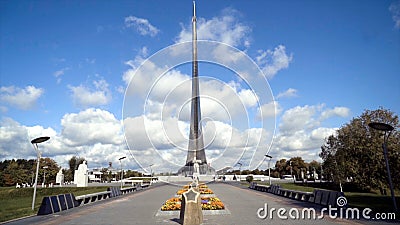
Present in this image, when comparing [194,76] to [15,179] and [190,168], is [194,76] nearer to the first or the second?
[190,168]

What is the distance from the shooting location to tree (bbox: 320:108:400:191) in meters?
21.9

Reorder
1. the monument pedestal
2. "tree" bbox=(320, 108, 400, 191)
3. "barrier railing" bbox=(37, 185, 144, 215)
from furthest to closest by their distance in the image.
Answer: "tree" bbox=(320, 108, 400, 191), "barrier railing" bbox=(37, 185, 144, 215), the monument pedestal

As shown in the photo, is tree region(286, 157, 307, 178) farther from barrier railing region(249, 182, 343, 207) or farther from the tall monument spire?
barrier railing region(249, 182, 343, 207)

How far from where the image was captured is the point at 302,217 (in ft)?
36.2

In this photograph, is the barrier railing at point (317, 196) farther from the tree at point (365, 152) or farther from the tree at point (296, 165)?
the tree at point (296, 165)

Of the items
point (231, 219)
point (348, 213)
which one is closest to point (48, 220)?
point (231, 219)

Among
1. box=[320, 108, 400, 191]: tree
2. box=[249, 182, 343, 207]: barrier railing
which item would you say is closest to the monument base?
box=[320, 108, 400, 191]: tree

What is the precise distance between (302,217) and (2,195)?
36.2 metres

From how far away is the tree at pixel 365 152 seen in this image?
2191 cm

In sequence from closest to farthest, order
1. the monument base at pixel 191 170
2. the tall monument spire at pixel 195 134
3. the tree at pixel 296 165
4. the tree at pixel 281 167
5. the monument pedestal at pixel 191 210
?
the monument pedestal at pixel 191 210 → the tall monument spire at pixel 195 134 → the monument base at pixel 191 170 → the tree at pixel 296 165 → the tree at pixel 281 167

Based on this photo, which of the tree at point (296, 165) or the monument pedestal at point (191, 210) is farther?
the tree at point (296, 165)

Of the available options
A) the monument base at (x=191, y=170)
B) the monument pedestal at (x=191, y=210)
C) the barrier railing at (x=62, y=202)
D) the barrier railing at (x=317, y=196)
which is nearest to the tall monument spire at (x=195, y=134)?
the monument base at (x=191, y=170)

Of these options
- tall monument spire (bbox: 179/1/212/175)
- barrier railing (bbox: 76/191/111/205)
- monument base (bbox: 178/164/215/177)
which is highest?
tall monument spire (bbox: 179/1/212/175)

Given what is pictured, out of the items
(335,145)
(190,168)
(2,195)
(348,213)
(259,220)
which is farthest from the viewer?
(190,168)
